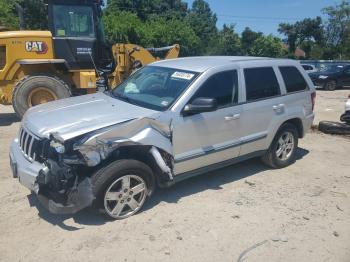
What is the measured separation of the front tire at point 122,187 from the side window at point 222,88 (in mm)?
1236

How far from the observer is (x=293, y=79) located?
20.2 ft

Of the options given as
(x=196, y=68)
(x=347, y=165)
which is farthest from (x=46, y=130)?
(x=347, y=165)

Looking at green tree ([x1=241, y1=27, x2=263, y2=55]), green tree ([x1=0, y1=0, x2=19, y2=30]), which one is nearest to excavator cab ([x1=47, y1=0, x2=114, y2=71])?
green tree ([x1=0, y1=0, x2=19, y2=30])

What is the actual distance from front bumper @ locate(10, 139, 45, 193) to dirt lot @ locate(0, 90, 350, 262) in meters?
0.49

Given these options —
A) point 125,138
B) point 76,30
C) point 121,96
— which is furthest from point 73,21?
point 125,138

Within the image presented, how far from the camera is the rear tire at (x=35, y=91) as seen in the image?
29.6ft

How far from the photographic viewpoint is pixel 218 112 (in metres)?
5.00

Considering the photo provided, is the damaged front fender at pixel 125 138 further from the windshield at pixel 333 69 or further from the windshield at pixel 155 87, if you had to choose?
the windshield at pixel 333 69

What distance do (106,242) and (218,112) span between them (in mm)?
2166

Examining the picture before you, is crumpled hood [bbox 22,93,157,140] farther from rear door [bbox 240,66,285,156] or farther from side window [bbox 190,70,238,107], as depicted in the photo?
rear door [bbox 240,66,285,156]

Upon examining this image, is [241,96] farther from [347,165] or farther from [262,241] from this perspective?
[347,165]

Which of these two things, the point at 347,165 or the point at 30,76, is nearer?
the point at 347,165

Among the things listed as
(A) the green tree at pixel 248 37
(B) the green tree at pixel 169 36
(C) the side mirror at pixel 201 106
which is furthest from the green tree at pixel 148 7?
(C) the side mirror at pixel 201 106

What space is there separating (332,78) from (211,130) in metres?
16.2
